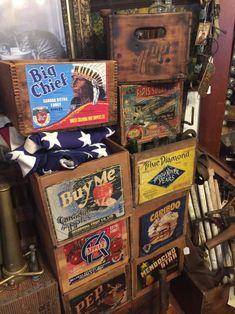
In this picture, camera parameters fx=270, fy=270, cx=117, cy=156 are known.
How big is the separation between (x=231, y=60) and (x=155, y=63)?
719 millimetres

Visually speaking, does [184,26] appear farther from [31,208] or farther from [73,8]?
[31,208]

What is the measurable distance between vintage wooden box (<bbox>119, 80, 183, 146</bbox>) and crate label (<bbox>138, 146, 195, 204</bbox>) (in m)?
0.11

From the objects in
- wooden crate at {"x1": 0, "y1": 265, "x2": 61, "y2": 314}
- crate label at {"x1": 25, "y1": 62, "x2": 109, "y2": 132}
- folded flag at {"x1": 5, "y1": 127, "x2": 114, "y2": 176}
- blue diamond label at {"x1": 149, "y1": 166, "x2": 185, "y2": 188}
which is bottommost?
wooden crate at {"x1": 0, "y1": 265, "x2": 61, "y2": 314}

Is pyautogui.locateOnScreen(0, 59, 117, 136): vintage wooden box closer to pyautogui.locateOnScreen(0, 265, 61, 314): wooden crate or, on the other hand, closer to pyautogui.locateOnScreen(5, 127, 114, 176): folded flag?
pyautogui.locateOnScreen(5, 127, 114, 176): folded flag

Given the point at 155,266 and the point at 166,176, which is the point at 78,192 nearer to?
the point at 166,176

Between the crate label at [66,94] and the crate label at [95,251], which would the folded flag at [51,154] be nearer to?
the crate label at [66,94]

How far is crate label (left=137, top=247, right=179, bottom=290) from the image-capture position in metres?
1.29

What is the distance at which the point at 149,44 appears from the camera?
978 mm

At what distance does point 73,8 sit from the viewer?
1149mm

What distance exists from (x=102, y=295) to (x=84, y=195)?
0.54m

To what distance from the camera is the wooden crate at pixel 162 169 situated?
3.48ft

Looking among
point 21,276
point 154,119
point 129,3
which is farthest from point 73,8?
point 21,276

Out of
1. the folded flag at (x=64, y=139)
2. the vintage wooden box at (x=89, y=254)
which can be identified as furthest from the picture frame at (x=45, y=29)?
the vintage wooden box at (x=89, y=254)

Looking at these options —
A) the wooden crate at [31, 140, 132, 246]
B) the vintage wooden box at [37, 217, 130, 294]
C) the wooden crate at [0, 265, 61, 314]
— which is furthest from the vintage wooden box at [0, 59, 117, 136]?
the wooden crate at [0, 265, 61, 314]
